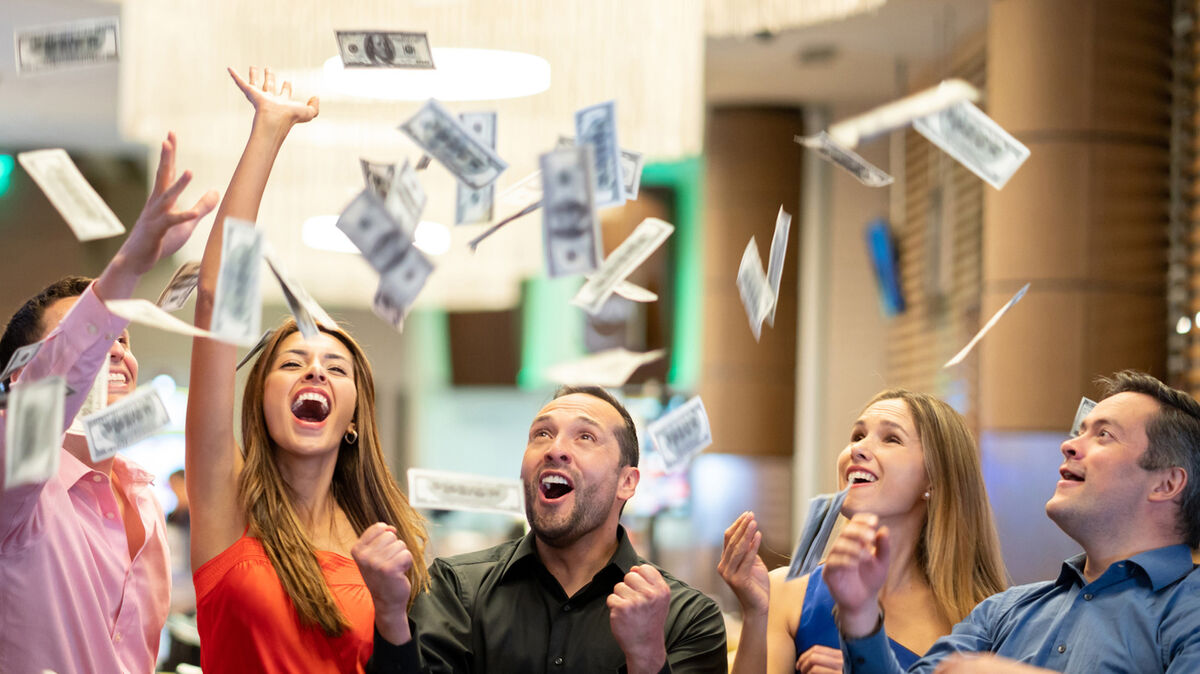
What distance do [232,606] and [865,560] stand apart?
3.52ft

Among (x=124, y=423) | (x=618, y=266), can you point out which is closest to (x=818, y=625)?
(x=618, y=266)

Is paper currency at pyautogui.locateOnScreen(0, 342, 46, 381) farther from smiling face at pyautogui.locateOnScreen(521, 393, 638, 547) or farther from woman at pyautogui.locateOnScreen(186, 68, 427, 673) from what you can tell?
smiling face at pyautogui.locateOnScreen(521, 393, 638, 547)

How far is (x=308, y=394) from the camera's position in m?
2.29

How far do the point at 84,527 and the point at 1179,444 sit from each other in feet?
6.37

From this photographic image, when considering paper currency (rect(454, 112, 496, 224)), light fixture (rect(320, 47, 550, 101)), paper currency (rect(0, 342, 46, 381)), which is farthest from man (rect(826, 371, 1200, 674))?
light fixture (rect(320, 47, 550, 101))

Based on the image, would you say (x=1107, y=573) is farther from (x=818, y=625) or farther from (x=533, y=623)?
(x=533, y=623)

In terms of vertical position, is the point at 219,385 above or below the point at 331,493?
above

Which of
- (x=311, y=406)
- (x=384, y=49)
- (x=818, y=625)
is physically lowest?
(x=818, y=625)

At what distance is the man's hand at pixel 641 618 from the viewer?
200 centimetres

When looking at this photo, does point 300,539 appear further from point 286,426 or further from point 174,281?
point 174,281

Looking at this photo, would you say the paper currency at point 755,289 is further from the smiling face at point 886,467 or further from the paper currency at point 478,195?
the paper currency at point 478,195

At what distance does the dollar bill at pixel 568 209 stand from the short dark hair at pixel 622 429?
0.64 meters

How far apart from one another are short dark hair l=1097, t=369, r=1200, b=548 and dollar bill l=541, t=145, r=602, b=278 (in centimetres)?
106

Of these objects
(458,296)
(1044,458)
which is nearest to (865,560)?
(1044,458)
